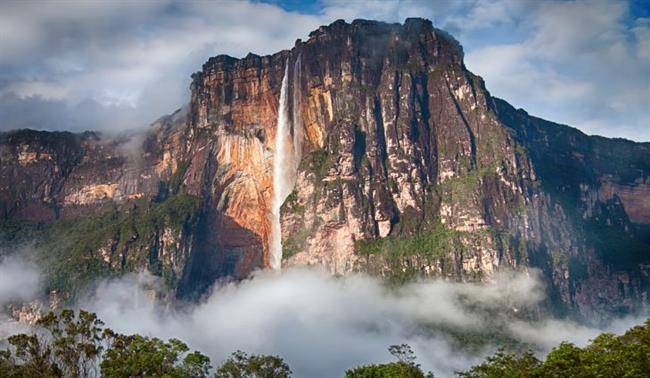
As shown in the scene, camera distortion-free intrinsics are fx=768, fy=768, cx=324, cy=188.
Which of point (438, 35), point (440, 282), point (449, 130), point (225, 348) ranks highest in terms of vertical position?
Answer: point (438, 35)

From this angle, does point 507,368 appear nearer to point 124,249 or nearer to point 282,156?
point 282,156

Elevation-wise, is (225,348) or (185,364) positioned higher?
(225,348)

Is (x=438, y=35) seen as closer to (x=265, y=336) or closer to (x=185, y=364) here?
(x=265, y=336)

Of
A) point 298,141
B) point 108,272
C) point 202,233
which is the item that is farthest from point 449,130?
point 108,272

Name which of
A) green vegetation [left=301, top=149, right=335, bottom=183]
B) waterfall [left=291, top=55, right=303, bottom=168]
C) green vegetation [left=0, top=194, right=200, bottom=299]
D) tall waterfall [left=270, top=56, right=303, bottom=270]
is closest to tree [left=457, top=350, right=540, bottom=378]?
green vegetation [left=301, top=149, right=335, bottom=183]

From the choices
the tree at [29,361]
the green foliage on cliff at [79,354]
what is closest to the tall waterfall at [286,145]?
the green foliage on cliff at [79,354]

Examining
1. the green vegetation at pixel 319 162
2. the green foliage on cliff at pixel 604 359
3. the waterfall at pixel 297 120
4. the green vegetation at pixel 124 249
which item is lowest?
the green foliage on cliff at pixel 604 359

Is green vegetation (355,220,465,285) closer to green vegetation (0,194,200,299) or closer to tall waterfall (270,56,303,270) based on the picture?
tall waterfall (270,56,303,270)

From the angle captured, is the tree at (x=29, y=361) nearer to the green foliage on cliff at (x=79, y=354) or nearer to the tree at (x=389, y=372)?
the green foliage on cliff at (x=79, y=354)
